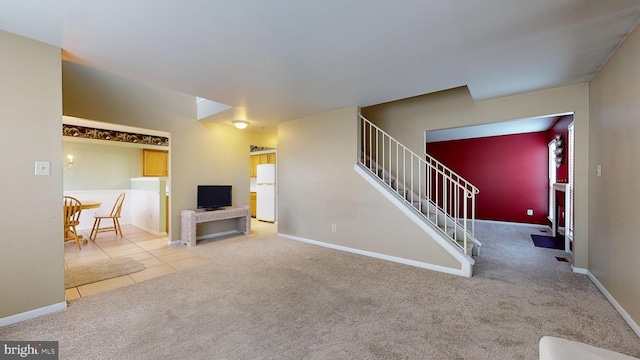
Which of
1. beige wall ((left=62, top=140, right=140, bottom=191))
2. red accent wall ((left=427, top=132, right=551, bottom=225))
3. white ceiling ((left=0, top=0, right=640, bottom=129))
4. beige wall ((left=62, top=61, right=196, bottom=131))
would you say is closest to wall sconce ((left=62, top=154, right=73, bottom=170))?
beige wall ((left=62, top=140, right=140, bottom=191))

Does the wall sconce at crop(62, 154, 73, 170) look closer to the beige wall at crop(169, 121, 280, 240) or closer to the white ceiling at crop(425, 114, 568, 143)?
the beige wall at crop(169, 121, 280, 240)

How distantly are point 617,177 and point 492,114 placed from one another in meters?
1.76

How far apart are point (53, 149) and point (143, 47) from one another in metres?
1.23

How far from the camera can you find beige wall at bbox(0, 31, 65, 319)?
2037mm

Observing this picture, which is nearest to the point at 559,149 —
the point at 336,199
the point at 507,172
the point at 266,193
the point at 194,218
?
the point at 507,172

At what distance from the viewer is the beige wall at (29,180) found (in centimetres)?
204

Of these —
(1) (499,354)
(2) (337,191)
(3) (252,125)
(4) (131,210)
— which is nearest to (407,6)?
(1) (499,354)

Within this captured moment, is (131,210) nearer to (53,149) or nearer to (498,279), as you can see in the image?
(53,149)

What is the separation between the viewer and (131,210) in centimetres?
654

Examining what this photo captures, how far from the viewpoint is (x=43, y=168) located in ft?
7.23

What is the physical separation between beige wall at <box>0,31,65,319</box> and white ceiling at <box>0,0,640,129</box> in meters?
0.26

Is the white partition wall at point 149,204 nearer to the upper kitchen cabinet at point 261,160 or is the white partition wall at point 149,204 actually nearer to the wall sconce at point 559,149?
the upper kitchen cabinet at point 261,160

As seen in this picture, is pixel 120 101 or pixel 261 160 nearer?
pixel 120 101

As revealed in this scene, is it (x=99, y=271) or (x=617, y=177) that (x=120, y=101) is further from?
(x=617, y=177)
